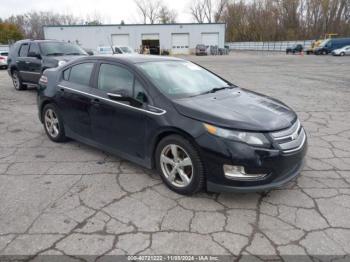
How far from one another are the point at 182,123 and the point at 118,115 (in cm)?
102

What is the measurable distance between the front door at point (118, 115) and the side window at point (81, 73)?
257mm

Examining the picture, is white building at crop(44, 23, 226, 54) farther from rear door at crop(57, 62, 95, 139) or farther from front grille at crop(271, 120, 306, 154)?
front grille at crop(271, 120, 306, 154)

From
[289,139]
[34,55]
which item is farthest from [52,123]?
[34,55]

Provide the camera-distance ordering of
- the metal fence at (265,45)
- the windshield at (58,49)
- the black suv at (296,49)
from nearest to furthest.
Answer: the windshield at (58,49), the black suv at (296,49), the metal fence at (265,45)

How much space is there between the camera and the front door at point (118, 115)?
12.0 ft

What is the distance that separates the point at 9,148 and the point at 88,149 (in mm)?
1371

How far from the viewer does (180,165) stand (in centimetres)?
335

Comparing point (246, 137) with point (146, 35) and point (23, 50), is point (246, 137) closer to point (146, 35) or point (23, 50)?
point (23, 50)

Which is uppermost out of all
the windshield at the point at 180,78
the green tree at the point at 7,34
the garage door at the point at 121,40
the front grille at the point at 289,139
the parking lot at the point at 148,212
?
the green tree at the point at 7,34

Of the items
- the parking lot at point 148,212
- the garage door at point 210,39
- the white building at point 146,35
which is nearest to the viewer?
the parking lot at point 148,212

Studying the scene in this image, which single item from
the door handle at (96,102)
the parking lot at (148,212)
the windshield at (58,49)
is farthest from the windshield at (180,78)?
the windshield at (58,49)

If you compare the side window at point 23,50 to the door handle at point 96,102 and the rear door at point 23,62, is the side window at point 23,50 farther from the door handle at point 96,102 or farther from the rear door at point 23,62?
the door handle at point 96,102

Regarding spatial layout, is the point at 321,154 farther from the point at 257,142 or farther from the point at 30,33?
the point at 30,33

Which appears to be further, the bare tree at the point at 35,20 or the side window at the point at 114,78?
the bare tree at the point at 35,20
